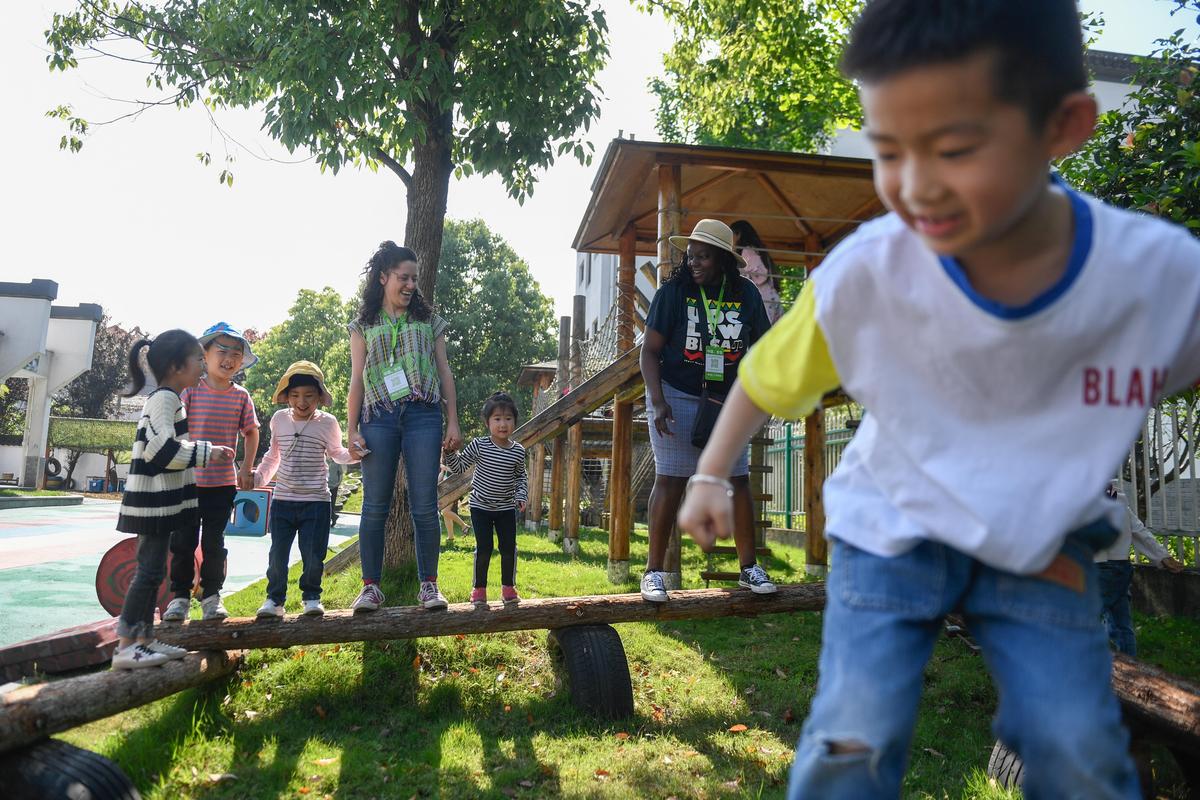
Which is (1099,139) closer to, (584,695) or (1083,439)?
(584,695)

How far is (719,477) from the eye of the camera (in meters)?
1.93

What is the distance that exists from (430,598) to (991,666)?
3.99m

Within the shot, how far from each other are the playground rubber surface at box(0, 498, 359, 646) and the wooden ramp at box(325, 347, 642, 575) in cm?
181

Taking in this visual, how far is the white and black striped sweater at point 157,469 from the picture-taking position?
4488 mm

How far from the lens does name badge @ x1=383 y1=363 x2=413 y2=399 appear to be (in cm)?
527

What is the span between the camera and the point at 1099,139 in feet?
22.5

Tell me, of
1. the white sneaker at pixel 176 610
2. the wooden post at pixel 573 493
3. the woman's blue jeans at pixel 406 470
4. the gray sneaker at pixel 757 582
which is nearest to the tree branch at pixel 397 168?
the woman's blue jeans at pixel 406 470

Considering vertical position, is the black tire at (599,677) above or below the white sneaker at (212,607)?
below

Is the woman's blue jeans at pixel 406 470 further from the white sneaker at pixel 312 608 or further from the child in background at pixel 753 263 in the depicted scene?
the child in background at pixel 753 263

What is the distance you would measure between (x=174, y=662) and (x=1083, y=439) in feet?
14.4

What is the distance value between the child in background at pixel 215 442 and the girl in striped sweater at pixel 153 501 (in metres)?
0.58

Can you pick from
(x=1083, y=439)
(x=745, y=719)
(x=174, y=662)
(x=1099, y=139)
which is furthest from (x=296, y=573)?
(x=1083, y=439)

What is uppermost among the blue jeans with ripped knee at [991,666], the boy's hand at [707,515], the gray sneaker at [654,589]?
the boy's hand at [707,515]

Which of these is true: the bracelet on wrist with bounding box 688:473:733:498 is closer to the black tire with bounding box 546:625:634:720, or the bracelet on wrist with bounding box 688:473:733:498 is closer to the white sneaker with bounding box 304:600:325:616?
the black tire with bounding box 546:625:634:720
